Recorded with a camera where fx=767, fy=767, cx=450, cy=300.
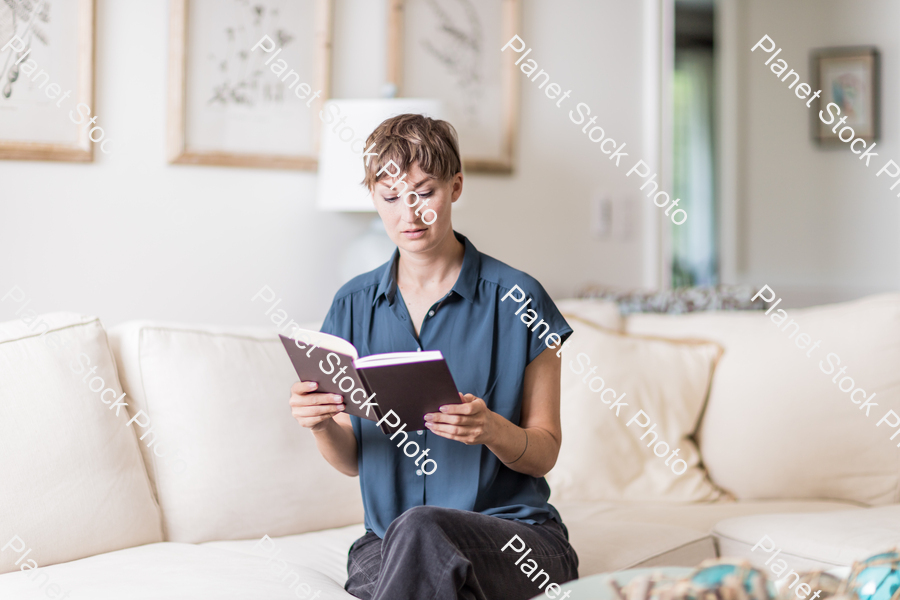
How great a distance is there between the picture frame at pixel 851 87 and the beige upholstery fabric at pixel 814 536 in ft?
6.07

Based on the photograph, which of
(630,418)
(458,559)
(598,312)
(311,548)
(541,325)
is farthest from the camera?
(598,312)

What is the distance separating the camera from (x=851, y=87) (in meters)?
3.01

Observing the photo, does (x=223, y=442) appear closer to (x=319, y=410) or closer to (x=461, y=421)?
(x=319, y=410)

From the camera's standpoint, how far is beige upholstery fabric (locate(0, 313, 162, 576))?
4.54ft

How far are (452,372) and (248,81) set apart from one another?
4.05 feet

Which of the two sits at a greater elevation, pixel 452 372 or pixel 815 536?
pixel 452 372

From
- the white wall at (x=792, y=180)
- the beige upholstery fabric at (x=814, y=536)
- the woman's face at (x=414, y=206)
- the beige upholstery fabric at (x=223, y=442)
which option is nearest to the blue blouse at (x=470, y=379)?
the woman's face at (x=414, y=206)

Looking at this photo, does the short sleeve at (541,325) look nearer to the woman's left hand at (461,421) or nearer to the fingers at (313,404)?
the woman's left hand at (461,421)

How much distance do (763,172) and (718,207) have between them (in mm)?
260

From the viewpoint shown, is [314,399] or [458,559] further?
[314,399]

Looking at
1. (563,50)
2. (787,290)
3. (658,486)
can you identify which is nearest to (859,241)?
(787,290)

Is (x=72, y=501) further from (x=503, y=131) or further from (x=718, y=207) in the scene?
(x=718, y=207)

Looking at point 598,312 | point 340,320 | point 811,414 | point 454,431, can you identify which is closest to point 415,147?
point 340,320

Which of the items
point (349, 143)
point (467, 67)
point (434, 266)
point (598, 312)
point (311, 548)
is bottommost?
point (311, 548)
